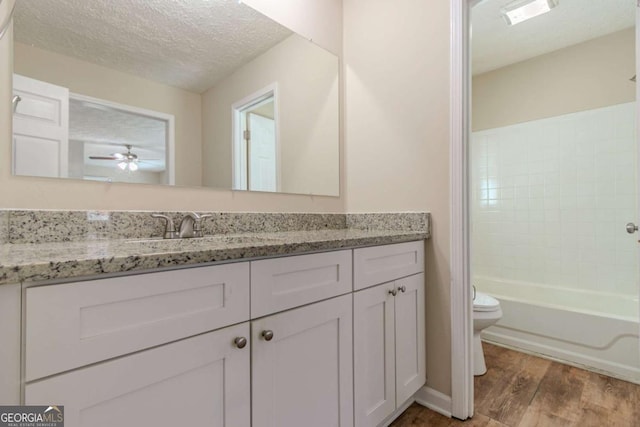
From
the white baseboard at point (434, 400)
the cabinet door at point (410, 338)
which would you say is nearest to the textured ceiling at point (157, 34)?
the cabinet door at point (410, 338)

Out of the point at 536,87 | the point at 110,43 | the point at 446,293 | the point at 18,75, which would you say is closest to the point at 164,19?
the point at 110,43

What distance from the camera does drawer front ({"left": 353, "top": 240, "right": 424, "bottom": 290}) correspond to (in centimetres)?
116

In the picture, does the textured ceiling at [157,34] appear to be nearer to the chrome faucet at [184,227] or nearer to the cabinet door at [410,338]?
the chrome faucet at [184,227]

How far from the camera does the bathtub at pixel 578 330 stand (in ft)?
5.93

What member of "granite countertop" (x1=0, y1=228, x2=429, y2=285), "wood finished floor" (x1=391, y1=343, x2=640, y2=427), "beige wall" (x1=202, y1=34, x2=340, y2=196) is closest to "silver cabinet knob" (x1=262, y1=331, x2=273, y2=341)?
"granite countertop" (x1=0, y1=228, x2=429, y2=285)

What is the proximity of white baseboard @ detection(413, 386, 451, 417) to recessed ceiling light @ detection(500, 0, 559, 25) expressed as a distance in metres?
2.43

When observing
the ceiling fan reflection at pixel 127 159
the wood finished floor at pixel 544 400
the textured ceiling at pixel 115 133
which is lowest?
the wood finished floor at pixel 544 400

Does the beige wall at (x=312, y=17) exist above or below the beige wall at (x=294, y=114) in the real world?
above

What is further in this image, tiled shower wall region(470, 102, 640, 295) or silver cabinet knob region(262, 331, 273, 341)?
tiled shower wall region(470, 102, 640, 295)

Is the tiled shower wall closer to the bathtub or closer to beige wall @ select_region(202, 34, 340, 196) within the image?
the bathtub

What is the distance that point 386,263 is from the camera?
4.23 ft

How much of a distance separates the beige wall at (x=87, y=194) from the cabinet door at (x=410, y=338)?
783mm

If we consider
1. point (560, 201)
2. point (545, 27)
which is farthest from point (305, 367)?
point (545, 27)

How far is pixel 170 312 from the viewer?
679 millimetres
